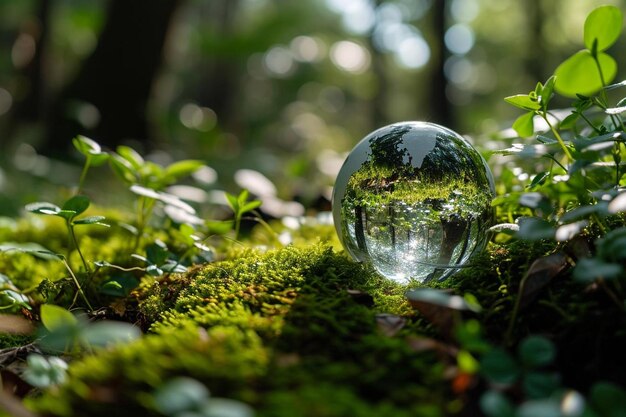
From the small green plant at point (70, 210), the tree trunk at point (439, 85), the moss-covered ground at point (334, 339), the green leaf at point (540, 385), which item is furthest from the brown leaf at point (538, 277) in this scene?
the tree trunk at point (439, 85)

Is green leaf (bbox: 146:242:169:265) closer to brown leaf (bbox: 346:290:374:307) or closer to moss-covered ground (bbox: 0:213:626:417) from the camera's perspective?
moss-covered ground (bbox: 0:213:626:417)

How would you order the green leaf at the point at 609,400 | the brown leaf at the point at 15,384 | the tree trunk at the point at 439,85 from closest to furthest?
the green leaf at the point at 609,400 < the brown leaf at the point at 15,384 < the tree trunk at the point at 439,85

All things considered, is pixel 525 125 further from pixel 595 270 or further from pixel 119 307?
pixel 119 307

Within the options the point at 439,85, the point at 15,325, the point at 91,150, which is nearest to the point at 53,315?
the point at 15,325

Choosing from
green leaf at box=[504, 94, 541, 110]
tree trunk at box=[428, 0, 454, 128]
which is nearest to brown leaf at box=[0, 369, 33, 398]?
green leaf at box=[504, 94, 541, 110]

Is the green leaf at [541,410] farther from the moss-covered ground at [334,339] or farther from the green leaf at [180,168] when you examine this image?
the green leaf at [180,168]

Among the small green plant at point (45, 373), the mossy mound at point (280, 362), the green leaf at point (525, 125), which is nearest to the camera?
the mossy mound at point (280, 362)
